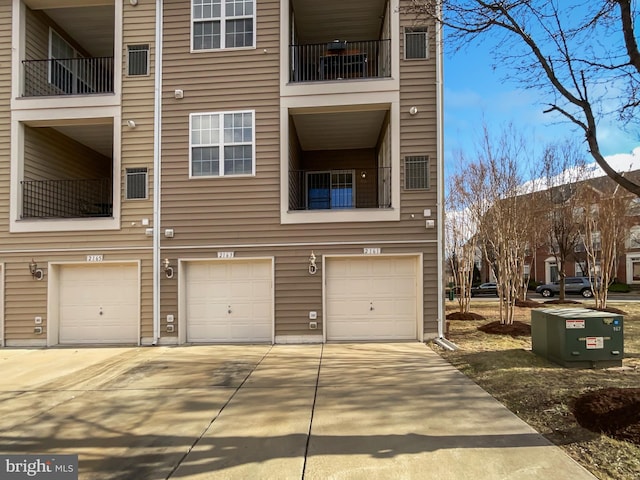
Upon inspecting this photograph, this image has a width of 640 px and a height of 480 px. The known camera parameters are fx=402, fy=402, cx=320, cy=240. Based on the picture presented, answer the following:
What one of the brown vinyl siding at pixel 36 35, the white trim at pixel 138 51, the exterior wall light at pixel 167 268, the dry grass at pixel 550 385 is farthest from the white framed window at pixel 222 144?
the dry grass at pixel 550 385

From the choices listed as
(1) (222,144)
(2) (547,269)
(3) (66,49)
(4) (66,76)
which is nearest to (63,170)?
(4) (66,76)

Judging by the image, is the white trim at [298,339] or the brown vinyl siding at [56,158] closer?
the white trim at [298,339]

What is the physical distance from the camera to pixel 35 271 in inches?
384

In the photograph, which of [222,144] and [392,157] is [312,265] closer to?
[392,157]

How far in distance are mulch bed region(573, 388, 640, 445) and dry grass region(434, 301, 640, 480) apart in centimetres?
10

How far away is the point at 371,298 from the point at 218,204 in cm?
432

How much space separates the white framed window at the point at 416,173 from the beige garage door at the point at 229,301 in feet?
12.7

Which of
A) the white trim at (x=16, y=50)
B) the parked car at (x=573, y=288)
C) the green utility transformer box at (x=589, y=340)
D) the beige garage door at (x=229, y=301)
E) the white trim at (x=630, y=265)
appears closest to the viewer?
the green utility transformer box at (x=589, y=340)

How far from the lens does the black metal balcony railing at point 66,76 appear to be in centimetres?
1044

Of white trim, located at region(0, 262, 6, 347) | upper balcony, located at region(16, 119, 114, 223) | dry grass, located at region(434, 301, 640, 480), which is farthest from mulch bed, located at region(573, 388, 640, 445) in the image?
white trim, located at region(0, 262, 6, 347)

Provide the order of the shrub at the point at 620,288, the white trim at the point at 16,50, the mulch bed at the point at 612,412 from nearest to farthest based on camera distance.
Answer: the mulch bed at the point at 612,412 < the white trim at the point at 16,50 < the shrub at the point at 620,288

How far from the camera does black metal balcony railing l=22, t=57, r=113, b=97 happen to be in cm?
1044

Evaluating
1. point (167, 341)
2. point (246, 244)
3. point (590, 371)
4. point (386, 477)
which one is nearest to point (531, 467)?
point (386, 477)

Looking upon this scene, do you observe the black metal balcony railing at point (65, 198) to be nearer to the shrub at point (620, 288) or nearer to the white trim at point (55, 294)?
the white trim at point (55, 294)
